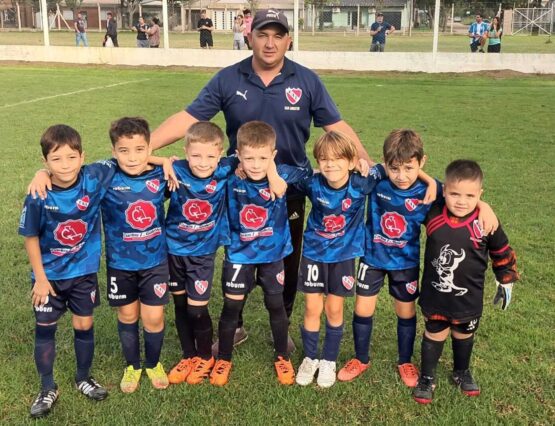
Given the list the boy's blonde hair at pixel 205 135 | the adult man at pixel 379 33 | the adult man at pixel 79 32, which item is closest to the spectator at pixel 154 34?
the adult man at pixel 79 32

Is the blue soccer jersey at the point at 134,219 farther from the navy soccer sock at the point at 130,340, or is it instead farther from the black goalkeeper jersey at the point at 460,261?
the black goalkeeper jersey at the point at 460,261

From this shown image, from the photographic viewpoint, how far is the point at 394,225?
338cm

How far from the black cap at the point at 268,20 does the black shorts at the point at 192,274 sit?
1.36 m

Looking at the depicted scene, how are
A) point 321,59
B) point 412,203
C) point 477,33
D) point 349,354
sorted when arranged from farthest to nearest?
point 321,59
point 477,33
point 349,354
point 412,203

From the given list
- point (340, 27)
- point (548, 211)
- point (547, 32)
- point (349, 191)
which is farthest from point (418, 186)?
point (547, 32)

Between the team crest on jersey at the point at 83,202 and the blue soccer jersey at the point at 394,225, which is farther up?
the team crest on jersey at the point at 83,202

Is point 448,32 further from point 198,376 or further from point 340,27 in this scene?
point 198,376

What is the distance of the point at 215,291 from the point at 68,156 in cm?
200

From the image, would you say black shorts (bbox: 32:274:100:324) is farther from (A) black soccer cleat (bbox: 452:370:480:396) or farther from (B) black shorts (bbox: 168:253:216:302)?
(A) black soccer cleat (bbox: 452:370:480:396)

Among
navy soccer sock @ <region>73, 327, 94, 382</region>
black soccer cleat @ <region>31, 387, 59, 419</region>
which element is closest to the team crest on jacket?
navy soccer sock @ <region>73, 327, 94, 382</region>

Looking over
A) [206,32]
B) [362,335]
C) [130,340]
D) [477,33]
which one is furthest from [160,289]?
[206,32]

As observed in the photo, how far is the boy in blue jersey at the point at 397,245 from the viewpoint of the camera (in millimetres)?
3254

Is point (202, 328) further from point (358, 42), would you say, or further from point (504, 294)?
point (358, 42)

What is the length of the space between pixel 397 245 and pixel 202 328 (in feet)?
4.04
